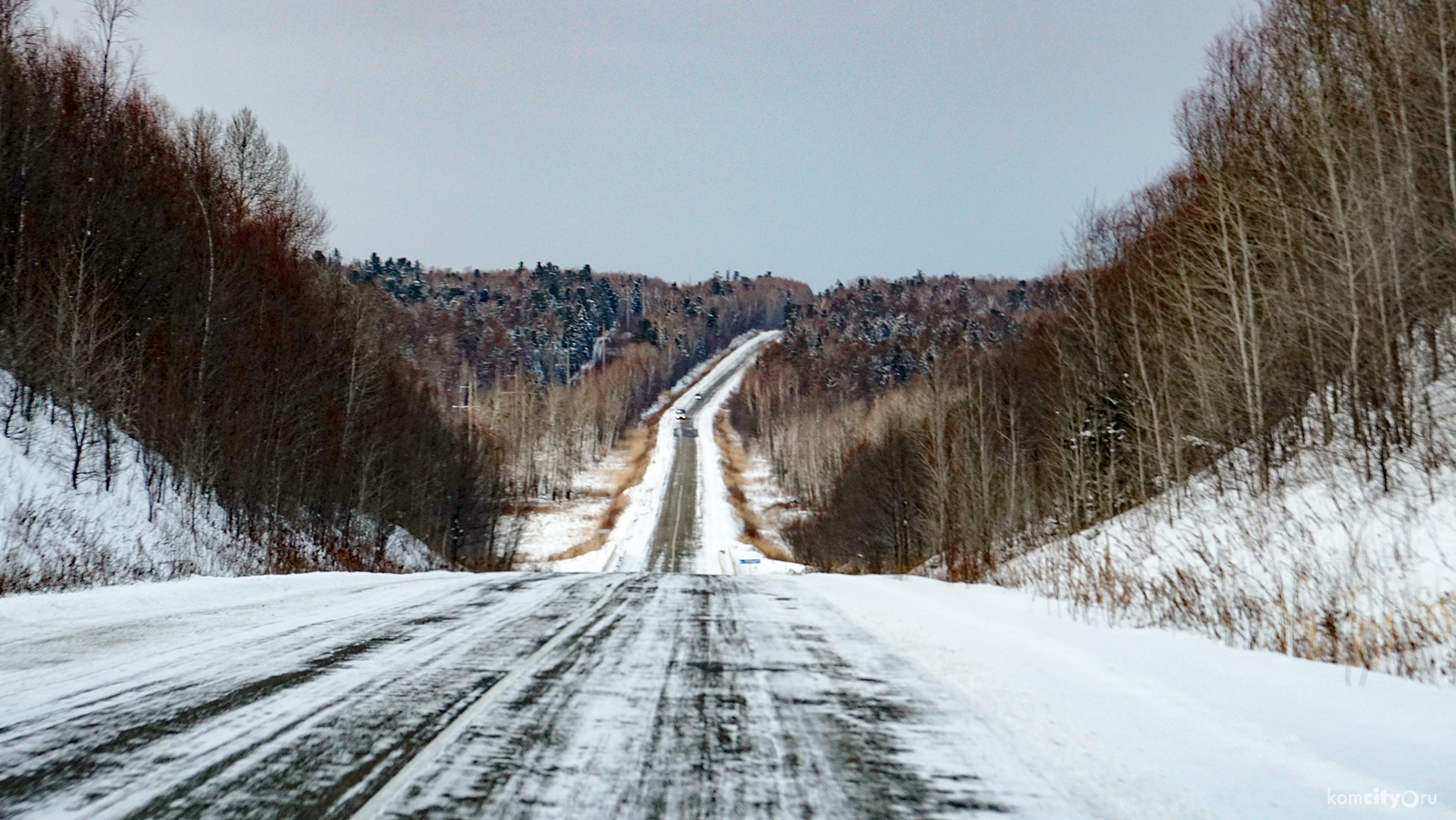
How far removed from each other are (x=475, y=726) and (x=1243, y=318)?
26.7 meters

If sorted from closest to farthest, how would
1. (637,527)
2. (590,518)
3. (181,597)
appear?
(181,597) → (637,527) → (590,518)

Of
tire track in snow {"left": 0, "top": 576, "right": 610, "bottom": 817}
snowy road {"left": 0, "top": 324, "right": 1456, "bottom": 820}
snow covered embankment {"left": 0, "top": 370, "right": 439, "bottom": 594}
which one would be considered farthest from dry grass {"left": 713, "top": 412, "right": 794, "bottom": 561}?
tire track in snow {"left": 0, "top": 576, "right": 610, "bottom": 817}

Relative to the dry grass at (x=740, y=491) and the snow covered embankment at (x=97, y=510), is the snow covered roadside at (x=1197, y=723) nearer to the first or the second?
the snow covered embankment at (x=97, y=510)

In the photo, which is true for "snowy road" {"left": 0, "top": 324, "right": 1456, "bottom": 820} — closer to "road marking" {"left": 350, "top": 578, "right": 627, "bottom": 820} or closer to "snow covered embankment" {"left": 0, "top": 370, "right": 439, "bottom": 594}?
"road marking" {"left": 350, "top": 578, "right": 627, "bottom": 820}

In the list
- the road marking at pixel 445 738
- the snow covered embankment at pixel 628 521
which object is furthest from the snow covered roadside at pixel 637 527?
the road marking at pixel 445 738

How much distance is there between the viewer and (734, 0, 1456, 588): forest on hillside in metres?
16.7

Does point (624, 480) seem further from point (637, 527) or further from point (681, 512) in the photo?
Answer: point (637, 527)

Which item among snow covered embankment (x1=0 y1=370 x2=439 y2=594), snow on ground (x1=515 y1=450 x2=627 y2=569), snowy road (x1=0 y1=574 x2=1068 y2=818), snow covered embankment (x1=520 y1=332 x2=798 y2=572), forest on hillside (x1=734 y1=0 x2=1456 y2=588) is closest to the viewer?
snowy road (x1=0 y1=574 x2=1068 y2=818)

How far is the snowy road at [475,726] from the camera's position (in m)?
3.10

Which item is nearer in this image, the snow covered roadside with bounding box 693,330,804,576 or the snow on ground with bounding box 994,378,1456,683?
the snow on ground with bounding box 994,378,1456,683

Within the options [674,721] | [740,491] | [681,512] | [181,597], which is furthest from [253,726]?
[740,491]

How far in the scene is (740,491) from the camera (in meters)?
88.1

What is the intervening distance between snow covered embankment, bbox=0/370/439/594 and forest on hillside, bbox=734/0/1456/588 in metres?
15.7

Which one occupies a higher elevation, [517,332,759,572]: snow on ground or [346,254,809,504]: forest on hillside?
[346,254,809,504]: forest on hillside
